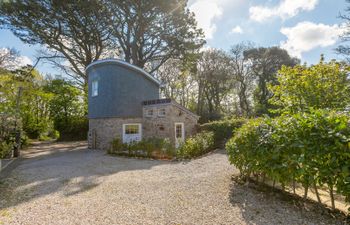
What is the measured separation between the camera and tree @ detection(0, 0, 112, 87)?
13.1 metres

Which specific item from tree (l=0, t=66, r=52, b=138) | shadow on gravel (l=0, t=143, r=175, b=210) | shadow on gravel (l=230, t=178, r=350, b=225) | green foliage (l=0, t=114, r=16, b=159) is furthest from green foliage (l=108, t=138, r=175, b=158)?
tree (l=0, t=66, r=52, b=138)

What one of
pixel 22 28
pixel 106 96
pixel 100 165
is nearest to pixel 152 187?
pixel 100 165

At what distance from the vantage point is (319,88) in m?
5.95

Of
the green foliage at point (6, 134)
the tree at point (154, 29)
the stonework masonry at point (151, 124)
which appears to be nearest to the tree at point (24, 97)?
the green foliage at point (6, 134)

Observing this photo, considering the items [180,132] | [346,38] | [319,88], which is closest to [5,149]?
[180,132]

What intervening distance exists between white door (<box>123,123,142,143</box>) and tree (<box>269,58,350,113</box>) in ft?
29.4

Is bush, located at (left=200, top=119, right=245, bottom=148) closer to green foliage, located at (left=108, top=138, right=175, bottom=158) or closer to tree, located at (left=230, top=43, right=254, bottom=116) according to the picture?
green foliage, located at (left=108, top=138, right=175, bottom=158)

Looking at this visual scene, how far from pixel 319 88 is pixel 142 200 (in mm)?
6194

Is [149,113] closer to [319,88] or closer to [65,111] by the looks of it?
[319,88]

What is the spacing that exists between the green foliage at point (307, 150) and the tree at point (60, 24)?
581 inches

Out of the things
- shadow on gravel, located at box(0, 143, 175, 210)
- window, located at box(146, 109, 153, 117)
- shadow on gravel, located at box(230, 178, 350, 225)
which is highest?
window, located at box(146, 109, 153, 117)

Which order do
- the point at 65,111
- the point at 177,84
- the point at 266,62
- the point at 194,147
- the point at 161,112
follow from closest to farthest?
the point at 194,147
the point at 161,112
the point at 65,111
the point at 266,62
the point at 177,84

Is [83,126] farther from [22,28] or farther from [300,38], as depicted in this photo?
[300,38]

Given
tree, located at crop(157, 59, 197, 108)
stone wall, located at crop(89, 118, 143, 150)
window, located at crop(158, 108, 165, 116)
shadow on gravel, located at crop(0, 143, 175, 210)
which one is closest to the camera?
shadow on gravel, located at crop(0, 143, 175, 210)
